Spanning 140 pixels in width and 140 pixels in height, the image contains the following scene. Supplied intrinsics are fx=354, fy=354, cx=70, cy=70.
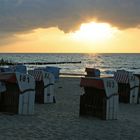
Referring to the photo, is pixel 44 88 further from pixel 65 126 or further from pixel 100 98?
pixel 65 126

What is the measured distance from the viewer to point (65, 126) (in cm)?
1015

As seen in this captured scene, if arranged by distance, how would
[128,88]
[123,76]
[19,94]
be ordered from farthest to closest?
[123,76]
[128,88]
[19,94]

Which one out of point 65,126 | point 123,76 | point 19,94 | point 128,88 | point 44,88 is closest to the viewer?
point 65,126

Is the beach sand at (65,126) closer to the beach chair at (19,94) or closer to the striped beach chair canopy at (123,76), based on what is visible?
the beach chair at (19,94)

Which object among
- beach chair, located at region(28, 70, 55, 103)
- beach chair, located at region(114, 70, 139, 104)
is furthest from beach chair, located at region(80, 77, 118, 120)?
beach chair, located at region(114, 70, 139, 104)

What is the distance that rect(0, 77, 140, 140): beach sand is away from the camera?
884cm

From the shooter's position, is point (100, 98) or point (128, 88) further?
point (128, 88)

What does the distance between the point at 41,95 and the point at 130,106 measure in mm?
3950

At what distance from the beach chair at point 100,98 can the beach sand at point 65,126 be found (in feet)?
1.00

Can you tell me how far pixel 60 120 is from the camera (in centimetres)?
1110

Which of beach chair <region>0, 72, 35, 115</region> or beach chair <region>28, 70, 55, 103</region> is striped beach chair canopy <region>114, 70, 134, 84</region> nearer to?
beach chair <region>28, 70, 55, 103</region>

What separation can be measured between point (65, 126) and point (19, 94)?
7.08 ft

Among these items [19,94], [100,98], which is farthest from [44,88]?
[100,98]

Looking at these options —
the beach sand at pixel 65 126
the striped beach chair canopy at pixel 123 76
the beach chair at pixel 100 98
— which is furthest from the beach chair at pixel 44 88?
the striped beach chair canopy at pixel 123 76
